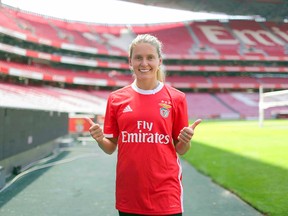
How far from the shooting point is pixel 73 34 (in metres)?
58.1

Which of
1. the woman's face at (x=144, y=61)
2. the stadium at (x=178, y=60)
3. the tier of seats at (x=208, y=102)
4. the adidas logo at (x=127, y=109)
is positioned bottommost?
the adidas logo at (x=127, y=109)

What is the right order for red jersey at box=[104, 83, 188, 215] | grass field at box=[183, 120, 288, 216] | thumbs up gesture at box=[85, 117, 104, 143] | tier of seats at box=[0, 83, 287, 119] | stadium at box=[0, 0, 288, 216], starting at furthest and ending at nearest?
stadium at box=[0, 0, 288, 216] → tier of seats at box=[0, 83, 287, 119] → grass field at box=[183, 120, 288, 216] → thumbs up gesture at box=[85, 117, 104, 143] → red jersey at box=[104, 83, 188, 215]

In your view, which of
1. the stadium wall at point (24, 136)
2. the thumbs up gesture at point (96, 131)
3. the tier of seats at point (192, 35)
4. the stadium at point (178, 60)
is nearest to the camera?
the thumbs up gesture at point (96, 131)

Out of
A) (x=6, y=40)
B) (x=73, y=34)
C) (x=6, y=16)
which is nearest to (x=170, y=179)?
(x=6, y=40)

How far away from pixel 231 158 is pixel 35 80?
141 ft

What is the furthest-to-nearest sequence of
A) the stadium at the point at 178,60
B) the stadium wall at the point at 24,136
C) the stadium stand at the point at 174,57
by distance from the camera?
the stadium stand at the point at 174,57
the stadium at the point at 178,60
the stadium wall at the point at 24,136

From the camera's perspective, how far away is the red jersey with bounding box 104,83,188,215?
2104 millimetres

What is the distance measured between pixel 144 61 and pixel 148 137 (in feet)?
1.71

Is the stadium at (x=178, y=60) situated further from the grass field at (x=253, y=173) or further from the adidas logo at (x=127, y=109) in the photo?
the adidas logo at (x=127, y=109)

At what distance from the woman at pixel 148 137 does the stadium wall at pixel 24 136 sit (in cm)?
516

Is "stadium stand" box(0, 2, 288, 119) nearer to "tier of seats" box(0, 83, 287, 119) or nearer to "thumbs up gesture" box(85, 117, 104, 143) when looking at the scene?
"tier of seats" box(0, 83, 287, 119)

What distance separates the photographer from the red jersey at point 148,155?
210 cm

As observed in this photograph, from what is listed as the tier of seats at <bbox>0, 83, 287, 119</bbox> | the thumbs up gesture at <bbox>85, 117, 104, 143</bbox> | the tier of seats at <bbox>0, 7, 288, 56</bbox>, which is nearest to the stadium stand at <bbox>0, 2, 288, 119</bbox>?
the tier of seats at <bbox>0, 7, 288, 56</bbox>

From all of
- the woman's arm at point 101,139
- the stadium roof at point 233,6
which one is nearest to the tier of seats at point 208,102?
the stadium roof at point 233,6
